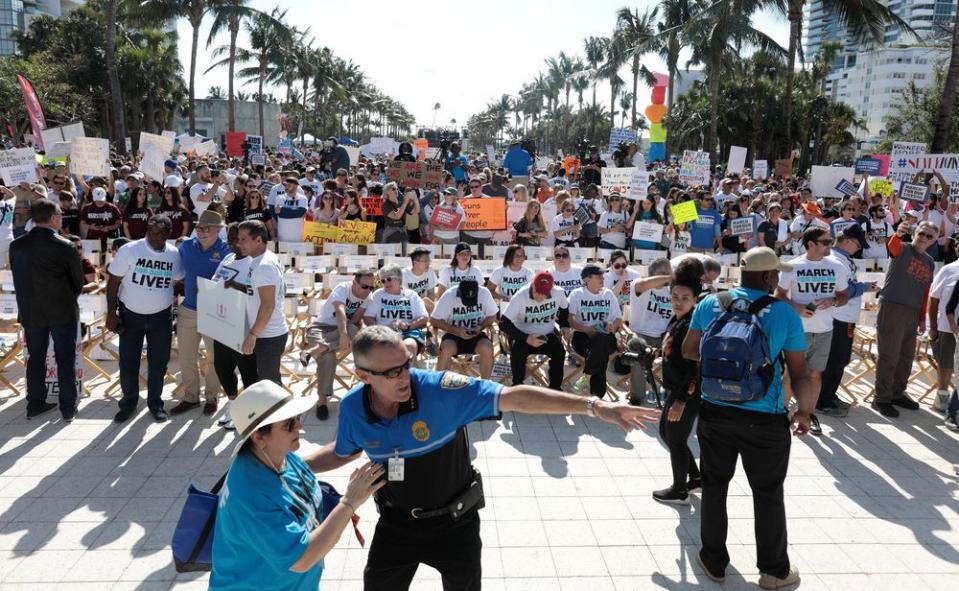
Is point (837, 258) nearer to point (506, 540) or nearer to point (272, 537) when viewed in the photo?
point (506, 540)

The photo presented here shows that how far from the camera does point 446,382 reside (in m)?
2.65

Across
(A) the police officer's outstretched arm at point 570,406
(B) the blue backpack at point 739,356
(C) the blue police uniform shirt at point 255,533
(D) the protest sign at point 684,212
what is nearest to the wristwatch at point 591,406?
(A) the police officer's outstretched arm at point 570,406

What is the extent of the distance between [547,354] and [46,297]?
4.65 metres

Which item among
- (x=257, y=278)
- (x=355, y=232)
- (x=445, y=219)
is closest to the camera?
(x=257, y=278)

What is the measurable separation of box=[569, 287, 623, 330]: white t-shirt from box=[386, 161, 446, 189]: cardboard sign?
8.27m

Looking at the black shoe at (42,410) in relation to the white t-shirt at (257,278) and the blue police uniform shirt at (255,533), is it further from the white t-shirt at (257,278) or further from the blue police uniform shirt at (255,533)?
the blue police uniform shirt at (255,533)

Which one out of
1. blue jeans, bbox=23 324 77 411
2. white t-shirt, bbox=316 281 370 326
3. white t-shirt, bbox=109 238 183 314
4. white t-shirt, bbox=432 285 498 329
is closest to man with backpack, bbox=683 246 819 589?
white t-shirt, bbox=432 285 498 329

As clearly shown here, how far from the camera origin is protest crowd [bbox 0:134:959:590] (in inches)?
104

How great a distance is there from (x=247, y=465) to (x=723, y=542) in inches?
113

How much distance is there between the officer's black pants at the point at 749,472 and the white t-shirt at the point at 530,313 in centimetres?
332

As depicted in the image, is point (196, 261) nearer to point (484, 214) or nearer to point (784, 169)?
point (484, 214)

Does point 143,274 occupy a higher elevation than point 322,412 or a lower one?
higher

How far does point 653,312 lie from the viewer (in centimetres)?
714

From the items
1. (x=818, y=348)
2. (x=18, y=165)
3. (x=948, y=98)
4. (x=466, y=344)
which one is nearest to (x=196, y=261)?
(x=466, y=344)
